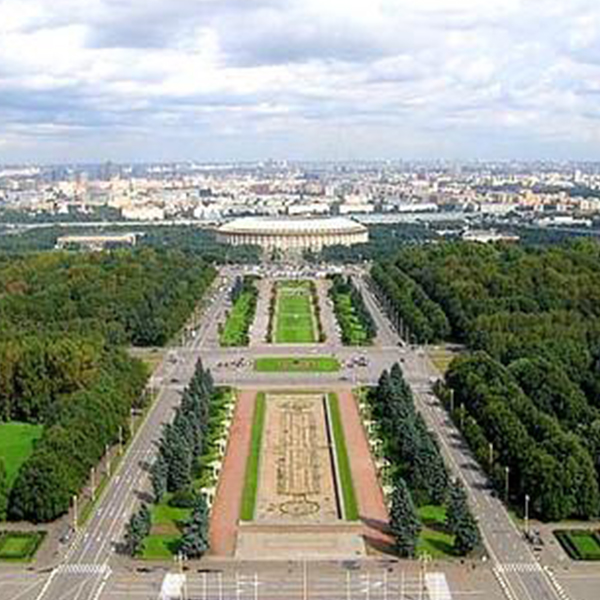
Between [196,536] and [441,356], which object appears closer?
[196,536]

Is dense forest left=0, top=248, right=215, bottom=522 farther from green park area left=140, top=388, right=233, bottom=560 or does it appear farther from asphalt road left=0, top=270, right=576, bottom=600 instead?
green park area left=140, top=388, right=233, bottom=560

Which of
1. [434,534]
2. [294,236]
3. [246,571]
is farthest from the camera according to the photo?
[294,236]

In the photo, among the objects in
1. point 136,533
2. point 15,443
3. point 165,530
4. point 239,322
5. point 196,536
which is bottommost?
point 239,322

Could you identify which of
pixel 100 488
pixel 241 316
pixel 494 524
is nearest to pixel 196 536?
pixel 100 488

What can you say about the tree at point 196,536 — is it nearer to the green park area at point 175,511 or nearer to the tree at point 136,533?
the green park area at point 175,511

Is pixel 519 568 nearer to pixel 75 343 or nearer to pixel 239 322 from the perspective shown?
pixel 75 343

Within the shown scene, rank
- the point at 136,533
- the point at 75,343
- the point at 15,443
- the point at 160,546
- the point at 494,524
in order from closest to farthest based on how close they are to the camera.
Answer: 1. the point at 136,533
2. the point at 160,546
3. the point at 494,524
4. the point at 15,443
5. the point at 75,343
